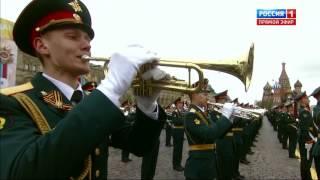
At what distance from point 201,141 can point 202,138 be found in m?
0.16

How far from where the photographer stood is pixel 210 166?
7.11 metres

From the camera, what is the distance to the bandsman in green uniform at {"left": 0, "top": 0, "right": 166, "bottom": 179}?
1856 millimetres

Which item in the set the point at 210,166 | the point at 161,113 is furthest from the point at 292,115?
the point at 161,113

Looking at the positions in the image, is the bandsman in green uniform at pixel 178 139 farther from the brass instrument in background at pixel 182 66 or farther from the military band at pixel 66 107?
the military band at pixel 66 107

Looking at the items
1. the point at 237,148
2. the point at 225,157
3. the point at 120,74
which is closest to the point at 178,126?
the point at 237,148

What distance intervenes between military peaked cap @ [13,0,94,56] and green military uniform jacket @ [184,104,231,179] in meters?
4.67

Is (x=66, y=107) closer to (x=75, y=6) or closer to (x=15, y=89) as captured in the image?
(x=15, y=89)

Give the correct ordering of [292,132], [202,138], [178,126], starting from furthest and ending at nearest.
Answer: [292,132] < [178,126] < [202,138]

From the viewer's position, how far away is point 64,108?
2.40m

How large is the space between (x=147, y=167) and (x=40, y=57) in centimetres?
810

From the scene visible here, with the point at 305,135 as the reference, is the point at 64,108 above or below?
above

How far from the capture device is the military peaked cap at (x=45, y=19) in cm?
246

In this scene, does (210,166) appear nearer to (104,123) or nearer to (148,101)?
(148,101)

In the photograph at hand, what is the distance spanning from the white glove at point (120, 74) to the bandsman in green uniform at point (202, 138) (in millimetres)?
4818
